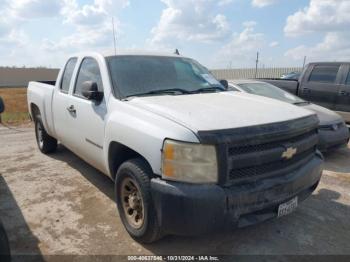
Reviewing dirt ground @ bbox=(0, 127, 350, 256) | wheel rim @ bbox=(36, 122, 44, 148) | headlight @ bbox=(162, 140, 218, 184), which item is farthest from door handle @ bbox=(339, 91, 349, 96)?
wheel rim @ bbox=(36, 122, 44, 148)

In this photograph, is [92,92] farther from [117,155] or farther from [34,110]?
[34,110]

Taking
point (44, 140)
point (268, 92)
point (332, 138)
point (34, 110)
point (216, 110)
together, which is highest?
point (216, 110)

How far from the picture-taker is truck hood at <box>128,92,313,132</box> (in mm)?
2727

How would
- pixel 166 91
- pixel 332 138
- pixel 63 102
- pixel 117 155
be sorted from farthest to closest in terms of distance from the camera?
pixel 332 138 < pixel 63 102 < pixel 166 91 < pixel 117 155

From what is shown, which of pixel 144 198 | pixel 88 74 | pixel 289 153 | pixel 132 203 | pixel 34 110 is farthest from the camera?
pixel 34 110

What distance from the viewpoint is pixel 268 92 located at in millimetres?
7129

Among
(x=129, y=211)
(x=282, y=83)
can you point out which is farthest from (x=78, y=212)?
(x=282, y=83)

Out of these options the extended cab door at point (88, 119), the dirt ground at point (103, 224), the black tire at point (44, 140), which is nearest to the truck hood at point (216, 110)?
the extended cab door at point (88, 119)

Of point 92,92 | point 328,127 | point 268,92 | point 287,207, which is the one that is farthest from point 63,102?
point 328,127

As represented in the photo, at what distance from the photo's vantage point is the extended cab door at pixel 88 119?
147 inches

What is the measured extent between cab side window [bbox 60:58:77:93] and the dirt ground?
1.36 metres

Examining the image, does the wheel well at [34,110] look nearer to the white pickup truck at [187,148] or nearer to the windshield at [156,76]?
the white pickup truck at [187,148]

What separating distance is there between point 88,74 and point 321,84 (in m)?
6.24

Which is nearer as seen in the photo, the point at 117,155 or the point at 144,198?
the point at 144,198
